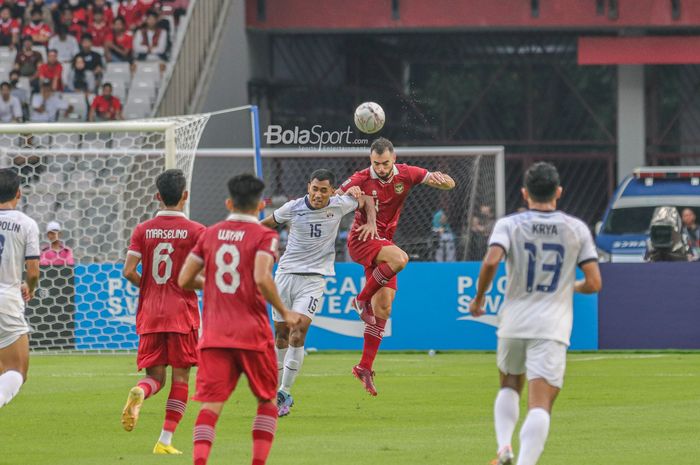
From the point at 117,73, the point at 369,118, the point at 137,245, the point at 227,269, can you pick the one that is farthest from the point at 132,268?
the point at 117,73

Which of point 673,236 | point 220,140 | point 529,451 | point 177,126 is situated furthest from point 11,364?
point 220,140

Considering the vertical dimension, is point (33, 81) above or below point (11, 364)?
above

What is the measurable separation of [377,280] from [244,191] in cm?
567

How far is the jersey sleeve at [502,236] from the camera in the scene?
310 inches

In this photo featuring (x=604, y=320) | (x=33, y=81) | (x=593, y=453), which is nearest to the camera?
(x=593, y=453)

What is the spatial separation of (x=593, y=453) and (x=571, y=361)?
8150 millimetres

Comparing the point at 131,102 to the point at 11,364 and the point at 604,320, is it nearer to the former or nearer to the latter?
the point at 604,320

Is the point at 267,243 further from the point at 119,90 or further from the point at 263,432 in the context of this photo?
the point at 119,90

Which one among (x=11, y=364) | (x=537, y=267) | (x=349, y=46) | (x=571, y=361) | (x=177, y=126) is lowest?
(x=571, y=361)

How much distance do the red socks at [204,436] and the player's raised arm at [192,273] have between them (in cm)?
76

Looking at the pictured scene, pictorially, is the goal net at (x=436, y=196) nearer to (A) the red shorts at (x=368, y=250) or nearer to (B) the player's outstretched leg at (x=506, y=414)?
(A) the red shorts at (x=368, y=250)

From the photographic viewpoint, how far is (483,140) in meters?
34.0

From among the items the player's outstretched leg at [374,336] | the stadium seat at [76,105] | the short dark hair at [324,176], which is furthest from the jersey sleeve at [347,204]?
the stadium seat at [76,105]

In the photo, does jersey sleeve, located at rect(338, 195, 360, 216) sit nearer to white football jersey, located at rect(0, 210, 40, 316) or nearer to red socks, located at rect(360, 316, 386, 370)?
red socks, located at rect(360, 316, 386, 370)
